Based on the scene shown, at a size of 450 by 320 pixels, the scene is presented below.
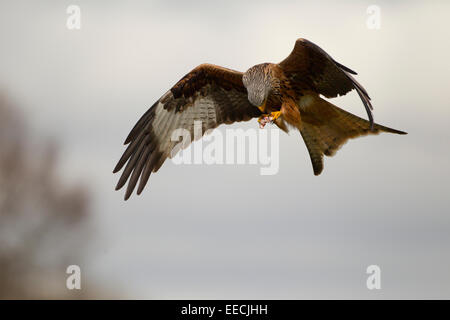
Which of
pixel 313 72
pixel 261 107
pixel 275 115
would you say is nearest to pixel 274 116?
pixel 275 115

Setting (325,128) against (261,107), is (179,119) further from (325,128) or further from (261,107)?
(325,128)

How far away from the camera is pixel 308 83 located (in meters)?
8.54

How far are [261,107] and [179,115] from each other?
160cm

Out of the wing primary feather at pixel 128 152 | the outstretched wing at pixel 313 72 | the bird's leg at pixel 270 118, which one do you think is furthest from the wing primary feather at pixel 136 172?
the outstretched wing at pixel 313 72

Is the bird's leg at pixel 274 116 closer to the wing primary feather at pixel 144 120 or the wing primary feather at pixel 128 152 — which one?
the wing primary feather at pixel 144 120

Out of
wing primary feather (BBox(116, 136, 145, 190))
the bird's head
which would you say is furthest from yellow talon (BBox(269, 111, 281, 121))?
wing primary feather (BBox(116, 136, 145, 190))

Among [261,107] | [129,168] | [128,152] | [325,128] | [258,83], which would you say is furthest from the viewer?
[128,152]

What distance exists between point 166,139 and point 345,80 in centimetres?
260

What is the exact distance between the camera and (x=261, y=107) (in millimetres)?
8367

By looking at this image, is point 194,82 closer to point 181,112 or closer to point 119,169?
point 181,112

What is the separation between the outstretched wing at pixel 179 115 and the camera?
30.5ft

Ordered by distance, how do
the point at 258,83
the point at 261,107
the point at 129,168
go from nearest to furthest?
the point at 258,83 < the point at 261,107 < the point at 129,168

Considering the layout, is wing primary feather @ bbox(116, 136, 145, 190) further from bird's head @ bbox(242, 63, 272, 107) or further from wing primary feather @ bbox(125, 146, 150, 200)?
bird's head @ bbox(242, 63, 272, 107)

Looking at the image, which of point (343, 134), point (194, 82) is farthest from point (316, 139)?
point (194, 82)
